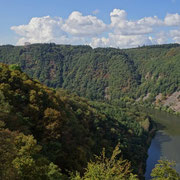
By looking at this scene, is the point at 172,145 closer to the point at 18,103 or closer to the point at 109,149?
the point at 109,149

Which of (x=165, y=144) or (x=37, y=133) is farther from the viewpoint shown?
(x=165, y=144)

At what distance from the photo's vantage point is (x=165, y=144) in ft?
313

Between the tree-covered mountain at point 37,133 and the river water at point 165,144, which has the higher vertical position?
the tree-covered mountain at point 37,133

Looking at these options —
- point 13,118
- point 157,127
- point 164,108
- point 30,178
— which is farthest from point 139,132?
point 164,108

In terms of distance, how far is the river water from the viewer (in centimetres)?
7831

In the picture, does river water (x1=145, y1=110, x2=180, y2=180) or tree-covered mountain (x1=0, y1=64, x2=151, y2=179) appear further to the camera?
river water (x1=145, y1=110, x2=180, y2=180)

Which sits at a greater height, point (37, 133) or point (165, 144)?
point (37, 133)

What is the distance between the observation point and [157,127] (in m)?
123

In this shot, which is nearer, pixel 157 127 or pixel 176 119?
pixel 157 127

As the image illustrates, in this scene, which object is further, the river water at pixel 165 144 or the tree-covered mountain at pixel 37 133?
the river water at pixel 165 144

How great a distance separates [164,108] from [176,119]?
33.1 m

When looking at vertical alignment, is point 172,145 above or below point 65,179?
below

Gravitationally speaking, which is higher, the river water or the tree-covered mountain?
the tree-covered mountain

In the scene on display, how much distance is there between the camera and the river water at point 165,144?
78312mm
